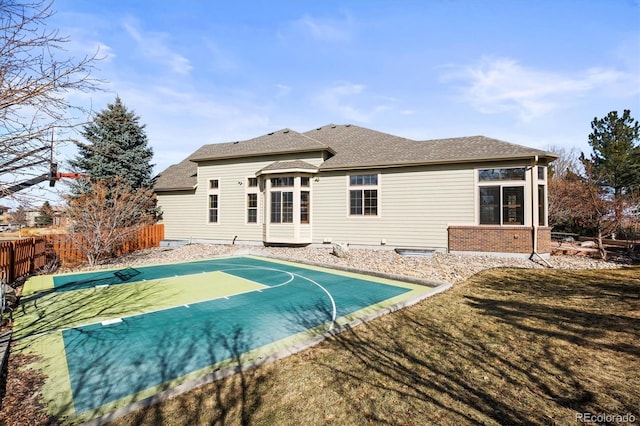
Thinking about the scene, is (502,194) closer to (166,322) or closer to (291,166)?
(291,166)

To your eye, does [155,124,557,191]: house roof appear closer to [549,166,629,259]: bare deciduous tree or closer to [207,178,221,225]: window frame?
[207,178,221,225]: window frame

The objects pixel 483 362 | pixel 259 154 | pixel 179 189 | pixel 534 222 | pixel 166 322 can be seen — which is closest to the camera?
pixel 483 362

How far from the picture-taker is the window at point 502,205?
44.5ft

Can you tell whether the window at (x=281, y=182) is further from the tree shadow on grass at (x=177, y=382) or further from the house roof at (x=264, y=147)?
the tree shadow on grass at (x=177, y=382)

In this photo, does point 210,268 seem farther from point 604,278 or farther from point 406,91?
point 604,278

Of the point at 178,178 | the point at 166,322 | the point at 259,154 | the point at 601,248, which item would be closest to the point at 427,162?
the point at 601,248

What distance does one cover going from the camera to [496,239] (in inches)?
540

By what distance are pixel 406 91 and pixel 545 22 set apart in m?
6.24

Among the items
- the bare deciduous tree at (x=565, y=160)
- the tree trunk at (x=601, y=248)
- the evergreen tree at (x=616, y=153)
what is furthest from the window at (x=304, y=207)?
the bare deciduous tree at (x=565, y=160)

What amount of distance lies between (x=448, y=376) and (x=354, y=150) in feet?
50.8

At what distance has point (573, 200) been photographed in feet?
67.4

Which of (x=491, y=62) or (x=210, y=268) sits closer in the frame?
(x=491, y=62)

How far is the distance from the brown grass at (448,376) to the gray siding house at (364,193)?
25.3 feet

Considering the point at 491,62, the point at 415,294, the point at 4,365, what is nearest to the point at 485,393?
the point at 415,294
